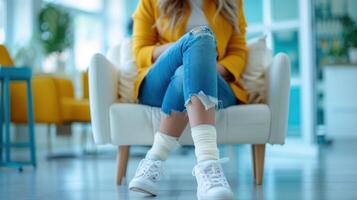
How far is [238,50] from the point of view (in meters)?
2.31

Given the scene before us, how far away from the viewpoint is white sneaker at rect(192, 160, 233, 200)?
1.58 m

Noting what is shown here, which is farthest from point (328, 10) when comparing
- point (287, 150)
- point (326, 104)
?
point (287, 150)

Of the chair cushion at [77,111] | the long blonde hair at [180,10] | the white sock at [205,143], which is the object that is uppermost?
the long blonde hair at [180,10]

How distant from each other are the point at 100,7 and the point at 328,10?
121 inches

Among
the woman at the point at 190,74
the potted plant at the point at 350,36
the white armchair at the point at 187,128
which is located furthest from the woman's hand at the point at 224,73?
the potted plant at the point at 350,36

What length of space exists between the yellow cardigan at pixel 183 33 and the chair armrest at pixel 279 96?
121mm

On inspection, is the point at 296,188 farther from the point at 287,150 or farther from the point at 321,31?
the point at 321,31

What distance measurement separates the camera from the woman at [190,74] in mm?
1686

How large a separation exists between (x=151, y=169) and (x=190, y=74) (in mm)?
383

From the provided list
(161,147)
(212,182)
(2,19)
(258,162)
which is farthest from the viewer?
(2,19)

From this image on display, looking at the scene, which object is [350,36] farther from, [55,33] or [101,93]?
[101,93]

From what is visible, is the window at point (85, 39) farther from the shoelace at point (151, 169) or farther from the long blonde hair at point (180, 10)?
the shoelace at point (151, 169)

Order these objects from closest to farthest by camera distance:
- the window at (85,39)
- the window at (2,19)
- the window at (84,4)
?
the window at (2,19) < the window at (84,4) < the window at (85,39)

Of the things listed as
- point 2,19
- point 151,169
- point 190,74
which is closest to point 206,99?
point 190,74
